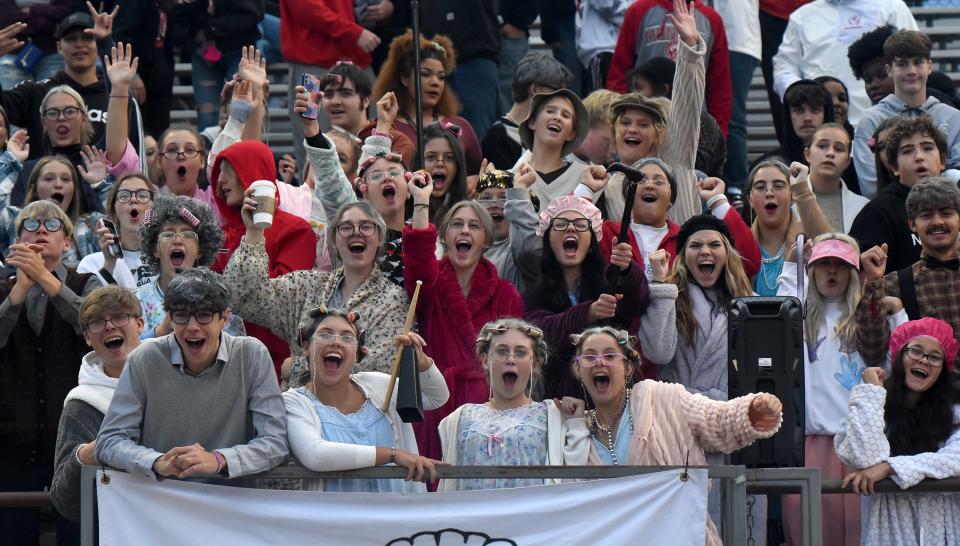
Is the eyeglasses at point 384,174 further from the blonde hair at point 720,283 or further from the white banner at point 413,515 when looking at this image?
the white banner at point 413,515

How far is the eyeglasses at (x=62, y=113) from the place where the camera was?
36.6 feet

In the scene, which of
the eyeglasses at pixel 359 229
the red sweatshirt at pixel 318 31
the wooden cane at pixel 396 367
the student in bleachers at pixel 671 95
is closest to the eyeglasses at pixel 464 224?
the eyeglasses at pixel 359 229

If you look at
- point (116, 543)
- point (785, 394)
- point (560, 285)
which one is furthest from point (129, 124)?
point (785, 394)

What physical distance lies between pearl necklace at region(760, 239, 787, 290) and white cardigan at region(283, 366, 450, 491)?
2305 mm

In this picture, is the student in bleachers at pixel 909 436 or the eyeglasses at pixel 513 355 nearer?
the student in bleachers at pixel 909 436

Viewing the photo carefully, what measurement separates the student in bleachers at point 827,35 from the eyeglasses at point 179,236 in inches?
203

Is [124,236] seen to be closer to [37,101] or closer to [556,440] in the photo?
[37,101]

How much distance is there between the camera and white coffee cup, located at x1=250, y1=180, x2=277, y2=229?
29.7 feet

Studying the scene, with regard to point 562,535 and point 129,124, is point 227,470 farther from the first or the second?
point 129,124

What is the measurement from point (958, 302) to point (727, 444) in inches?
77.3

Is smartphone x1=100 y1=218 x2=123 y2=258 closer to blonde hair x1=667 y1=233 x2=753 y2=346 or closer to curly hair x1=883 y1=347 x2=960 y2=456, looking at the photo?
blonde hair x1=667 y1=233 x2=753 y2=346

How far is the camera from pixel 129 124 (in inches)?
456

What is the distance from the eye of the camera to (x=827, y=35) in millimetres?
12961

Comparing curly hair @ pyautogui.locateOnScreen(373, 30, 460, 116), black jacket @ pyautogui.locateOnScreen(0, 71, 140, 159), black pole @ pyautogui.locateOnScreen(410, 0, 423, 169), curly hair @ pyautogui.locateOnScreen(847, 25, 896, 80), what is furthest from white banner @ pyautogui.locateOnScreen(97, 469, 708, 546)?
curly hair @ pyautogui.locateOnScreen(847, 25, 896, 80)
